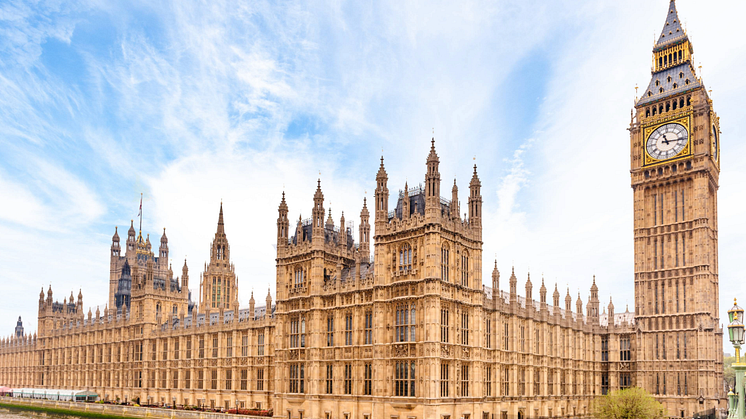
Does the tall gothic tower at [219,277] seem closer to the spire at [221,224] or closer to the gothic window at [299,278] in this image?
the spire at [221,224]

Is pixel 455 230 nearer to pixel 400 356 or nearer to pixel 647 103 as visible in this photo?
pixel 400 356

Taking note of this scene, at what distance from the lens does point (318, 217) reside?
73.0 m

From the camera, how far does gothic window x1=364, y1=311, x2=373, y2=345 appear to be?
215 ft

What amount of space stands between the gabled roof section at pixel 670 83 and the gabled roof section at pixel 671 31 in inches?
169

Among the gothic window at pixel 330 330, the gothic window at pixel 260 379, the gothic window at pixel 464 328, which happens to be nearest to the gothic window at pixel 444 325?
the gothic window at pixel 464 328

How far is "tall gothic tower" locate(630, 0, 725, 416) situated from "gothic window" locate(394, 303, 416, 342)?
4815cm

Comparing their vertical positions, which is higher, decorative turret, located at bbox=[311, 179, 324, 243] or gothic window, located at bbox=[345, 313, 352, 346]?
decorative turret, located at bbox=[311, 179, 324, 243]

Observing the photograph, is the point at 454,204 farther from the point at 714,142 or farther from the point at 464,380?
the point at 714,142

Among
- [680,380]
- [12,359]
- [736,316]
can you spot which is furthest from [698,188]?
[12,359]

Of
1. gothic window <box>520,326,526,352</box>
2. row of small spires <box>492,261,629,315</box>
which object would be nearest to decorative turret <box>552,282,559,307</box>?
row of small spires <box>492,261,629,315</box>

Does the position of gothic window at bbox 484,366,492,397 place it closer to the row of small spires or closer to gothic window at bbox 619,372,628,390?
the row of small spires

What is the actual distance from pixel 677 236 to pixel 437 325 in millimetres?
51359

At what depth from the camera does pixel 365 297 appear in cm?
6694

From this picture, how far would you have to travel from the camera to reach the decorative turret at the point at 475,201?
68000 mm
